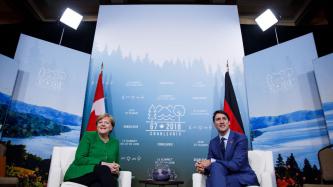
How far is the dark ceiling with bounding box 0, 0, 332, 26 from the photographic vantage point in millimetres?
5141

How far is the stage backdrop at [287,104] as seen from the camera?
3732mm

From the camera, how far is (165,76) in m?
4.33

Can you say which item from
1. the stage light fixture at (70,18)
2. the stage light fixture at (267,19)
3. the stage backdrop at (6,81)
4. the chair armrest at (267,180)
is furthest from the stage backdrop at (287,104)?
the stage backdrop at (6,81)

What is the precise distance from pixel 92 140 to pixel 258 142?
2.54m

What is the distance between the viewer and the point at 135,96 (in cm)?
421

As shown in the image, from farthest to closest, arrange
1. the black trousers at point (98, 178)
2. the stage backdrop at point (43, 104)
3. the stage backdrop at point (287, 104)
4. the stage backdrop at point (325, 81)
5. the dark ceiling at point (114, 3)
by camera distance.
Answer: the dark ceiling at point (114, 3), the stage backdrop at point (43, 104), the stage backdrop at point (287, 104), the stage backdrop at point (325, 81), the black trousers at point (98, 178)

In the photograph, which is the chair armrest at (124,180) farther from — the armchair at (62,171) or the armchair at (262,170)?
the armchair at (262,170)

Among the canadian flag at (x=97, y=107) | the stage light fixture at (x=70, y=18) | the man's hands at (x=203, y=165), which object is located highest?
the stage light fixture at (x=70, y=18)

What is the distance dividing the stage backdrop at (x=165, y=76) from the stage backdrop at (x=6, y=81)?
1.07 metres

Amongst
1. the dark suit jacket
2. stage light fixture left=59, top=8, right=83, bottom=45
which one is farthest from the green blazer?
stage light fixture left=59, top=8, right=83, bottom=45

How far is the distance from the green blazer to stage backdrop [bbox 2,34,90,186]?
59.1 inches

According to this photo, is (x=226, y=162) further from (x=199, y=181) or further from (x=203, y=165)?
(x=199, y=181)

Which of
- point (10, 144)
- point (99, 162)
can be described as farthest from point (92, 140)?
point (10, 144)

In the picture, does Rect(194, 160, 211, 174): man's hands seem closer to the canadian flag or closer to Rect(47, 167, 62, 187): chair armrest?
Rect(47, 167, 62, 187): chair armrest
